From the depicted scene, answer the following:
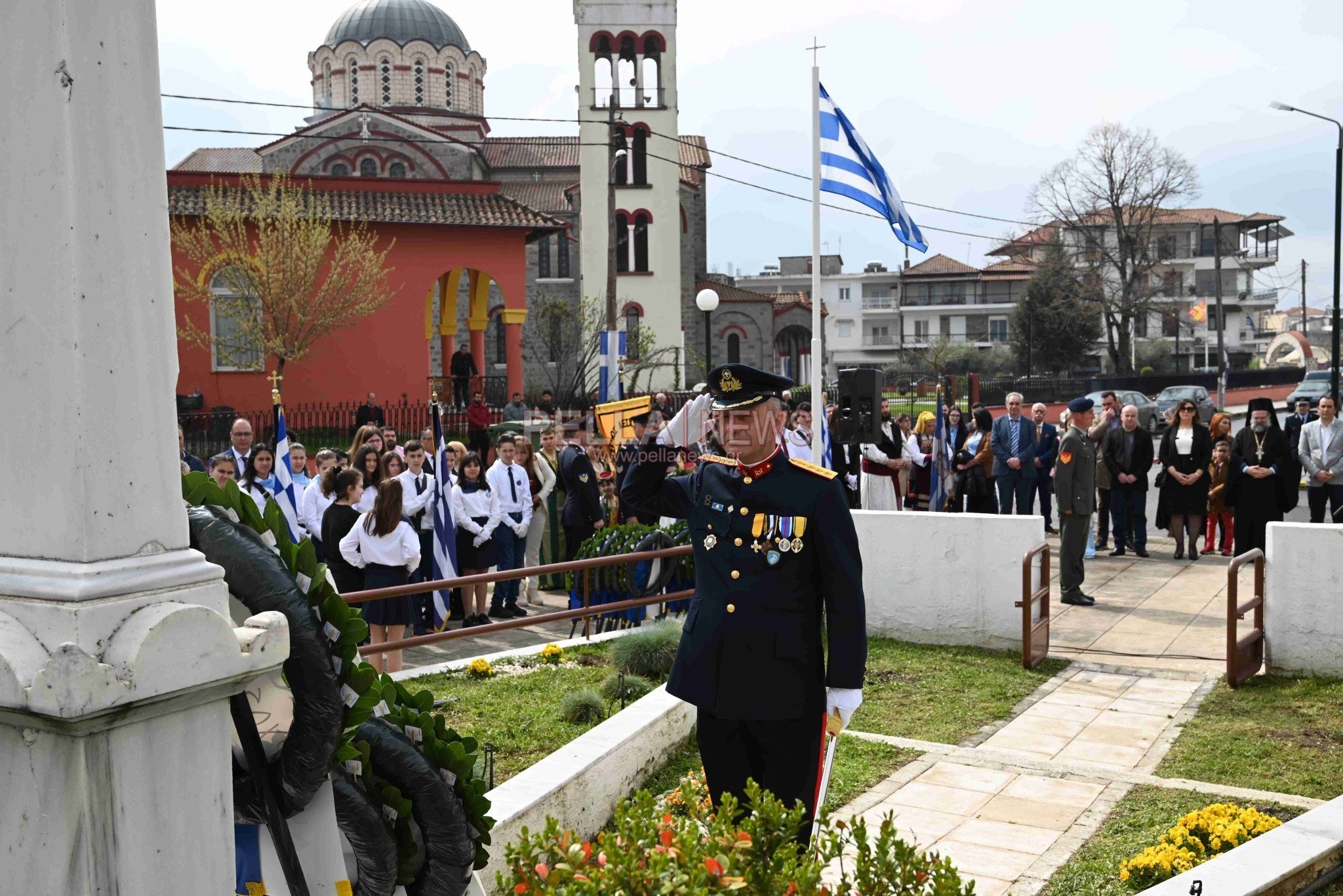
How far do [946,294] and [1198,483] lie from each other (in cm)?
8392

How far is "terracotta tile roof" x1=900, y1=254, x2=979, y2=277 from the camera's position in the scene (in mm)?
95812

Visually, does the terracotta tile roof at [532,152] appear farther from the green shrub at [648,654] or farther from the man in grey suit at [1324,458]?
the green shrub at [648,654]

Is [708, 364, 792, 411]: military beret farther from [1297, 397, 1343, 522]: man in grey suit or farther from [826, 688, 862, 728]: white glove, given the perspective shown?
[1297, 397, 1343, 522]: man in grey suit

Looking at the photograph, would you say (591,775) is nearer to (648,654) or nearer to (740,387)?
(740,387)

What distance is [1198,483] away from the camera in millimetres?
14812

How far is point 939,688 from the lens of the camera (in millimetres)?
8883

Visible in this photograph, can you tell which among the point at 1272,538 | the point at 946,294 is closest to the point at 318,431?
the point at 1272,538

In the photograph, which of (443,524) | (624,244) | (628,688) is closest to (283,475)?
(443,524)

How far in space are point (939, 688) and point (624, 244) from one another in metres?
43.6

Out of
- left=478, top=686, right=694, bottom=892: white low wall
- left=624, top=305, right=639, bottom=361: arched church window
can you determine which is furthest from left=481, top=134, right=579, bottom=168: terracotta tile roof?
left=478, top=686, right=694, bottom=892: white low wall

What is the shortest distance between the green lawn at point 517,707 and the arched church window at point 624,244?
42.1 meters

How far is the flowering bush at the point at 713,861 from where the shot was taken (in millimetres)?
2623

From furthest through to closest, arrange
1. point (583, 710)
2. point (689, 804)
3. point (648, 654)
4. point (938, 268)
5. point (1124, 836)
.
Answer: point (938, 268)
point (648, 654)
point (583, 710)
point (1124, 836)
point (689, 804)

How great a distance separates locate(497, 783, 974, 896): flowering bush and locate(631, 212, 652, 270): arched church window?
159 feet
